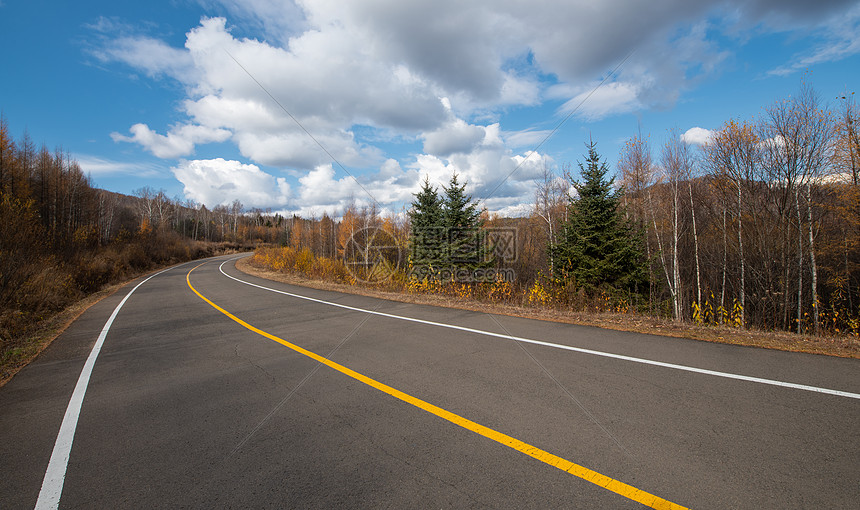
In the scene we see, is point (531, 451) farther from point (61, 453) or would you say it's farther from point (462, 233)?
point (462, 233)

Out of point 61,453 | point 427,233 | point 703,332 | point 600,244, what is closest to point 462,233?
point 427,233

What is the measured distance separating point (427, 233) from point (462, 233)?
1915 millimetres

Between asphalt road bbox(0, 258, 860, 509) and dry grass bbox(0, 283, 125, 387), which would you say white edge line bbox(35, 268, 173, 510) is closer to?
asphalt road bbox(0, 258, 860, 509)

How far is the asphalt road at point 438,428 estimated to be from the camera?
2363 millimetres

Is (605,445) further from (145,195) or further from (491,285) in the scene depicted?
(145,195)

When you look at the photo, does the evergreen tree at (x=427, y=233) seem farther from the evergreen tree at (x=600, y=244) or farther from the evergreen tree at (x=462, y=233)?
the evergreen tree at (x=600, y=244)

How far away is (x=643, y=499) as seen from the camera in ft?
7.22

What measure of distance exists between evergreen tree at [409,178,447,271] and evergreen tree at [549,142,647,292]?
583 centimetres

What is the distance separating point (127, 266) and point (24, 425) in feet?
105

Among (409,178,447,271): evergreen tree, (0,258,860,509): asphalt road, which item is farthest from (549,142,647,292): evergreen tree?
(0,258,860,509): asphalt road

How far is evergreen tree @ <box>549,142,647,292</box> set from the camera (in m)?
14.4

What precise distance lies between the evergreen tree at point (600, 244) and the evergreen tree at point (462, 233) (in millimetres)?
3825

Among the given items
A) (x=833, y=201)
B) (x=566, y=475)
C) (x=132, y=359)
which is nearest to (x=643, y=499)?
(x=566, y=475)

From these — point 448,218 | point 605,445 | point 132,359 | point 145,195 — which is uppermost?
point 145,195
